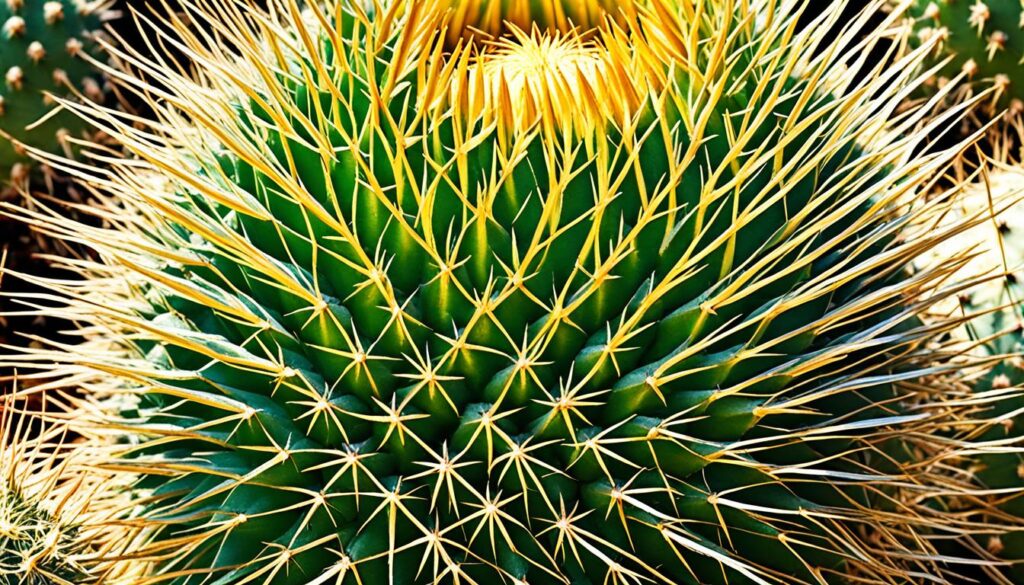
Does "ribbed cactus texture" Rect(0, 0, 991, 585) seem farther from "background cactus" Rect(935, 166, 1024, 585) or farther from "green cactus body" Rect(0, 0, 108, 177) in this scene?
"green cactus body" Rect(0, 0, 108, 177)

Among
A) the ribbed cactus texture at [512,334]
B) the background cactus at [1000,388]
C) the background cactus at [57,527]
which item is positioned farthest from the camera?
the background cactus at [1000,388]

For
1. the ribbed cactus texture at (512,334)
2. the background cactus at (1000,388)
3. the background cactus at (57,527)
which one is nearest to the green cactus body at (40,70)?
the background cactus at (57,527)

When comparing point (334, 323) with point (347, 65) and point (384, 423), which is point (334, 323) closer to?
point (384, 423)

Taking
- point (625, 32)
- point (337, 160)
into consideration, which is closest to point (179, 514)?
point (337, 160)

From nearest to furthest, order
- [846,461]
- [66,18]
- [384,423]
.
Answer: [384,423] < [846,461] < [66,18]

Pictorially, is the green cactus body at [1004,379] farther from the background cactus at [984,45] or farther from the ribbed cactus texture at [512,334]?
the ribbed cactus texture at [512,334]

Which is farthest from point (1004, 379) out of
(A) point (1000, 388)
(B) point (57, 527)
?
(B) point (57, 527)

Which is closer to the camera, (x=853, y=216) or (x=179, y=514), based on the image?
(x=179, y=514)
